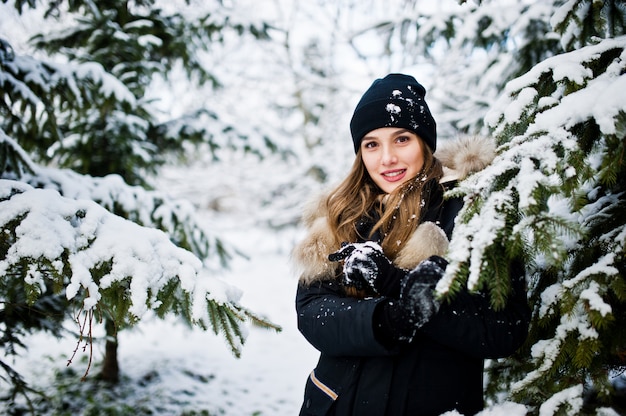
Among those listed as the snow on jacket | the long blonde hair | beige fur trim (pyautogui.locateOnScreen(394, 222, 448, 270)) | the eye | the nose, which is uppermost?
the eye

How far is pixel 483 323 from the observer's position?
140 centimetres

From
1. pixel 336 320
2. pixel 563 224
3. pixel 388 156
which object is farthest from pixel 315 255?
pixel 563 224

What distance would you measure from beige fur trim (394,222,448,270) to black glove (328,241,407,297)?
56mm

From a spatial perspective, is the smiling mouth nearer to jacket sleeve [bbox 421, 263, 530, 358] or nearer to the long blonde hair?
the long blonde hair

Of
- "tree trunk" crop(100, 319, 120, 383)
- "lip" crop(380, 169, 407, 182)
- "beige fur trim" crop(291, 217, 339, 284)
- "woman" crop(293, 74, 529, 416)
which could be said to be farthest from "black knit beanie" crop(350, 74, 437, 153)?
"tree trunk" crop(100, 319, 120, 383)

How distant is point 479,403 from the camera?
1644 mm

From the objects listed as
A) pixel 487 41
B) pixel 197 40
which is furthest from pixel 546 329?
pixel 197 40

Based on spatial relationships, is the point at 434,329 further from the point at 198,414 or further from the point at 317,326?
the point at 198,414

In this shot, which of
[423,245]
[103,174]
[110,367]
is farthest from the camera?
[110,367]

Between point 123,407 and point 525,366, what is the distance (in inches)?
164

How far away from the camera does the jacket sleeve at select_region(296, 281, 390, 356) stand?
146cm

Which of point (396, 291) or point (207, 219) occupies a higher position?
point (207, 219)

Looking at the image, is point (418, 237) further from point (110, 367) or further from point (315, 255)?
point (110, 367)

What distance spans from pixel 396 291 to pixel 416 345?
23cm
